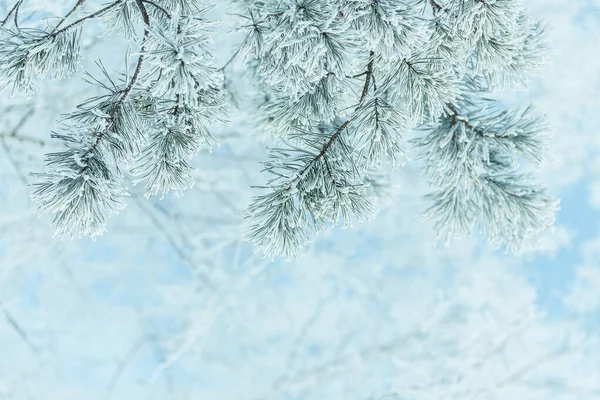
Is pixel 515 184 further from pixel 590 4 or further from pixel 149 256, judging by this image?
pixel 149 256

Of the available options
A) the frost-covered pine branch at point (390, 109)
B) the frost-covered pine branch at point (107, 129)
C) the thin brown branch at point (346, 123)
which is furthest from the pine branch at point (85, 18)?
the thin brown branch at point (346, 123)

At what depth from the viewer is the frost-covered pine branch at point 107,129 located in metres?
0.67

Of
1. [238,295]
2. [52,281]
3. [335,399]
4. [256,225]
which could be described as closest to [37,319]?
[52,281]

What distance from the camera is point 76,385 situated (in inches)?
89.2

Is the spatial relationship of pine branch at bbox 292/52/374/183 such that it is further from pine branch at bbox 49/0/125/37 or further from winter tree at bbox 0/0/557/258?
A: pine branch at bbox 49/0/125/37

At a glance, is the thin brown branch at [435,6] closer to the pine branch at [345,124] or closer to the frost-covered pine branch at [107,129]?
the pine branch at [345,124]

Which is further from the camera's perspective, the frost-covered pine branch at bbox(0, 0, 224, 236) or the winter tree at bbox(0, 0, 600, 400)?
the winter tree at bbox(0, 0, 600, 400)

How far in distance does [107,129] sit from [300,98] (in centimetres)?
31

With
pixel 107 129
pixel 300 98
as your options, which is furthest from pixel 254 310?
pixel 107 129

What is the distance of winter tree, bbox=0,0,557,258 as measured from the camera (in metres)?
0.64

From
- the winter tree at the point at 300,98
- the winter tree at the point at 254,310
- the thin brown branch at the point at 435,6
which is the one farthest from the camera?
the winter tree at the point at 254,310

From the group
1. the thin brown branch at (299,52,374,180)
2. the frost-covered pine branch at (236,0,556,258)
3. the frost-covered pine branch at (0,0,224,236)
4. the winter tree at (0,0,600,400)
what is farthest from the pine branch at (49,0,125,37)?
the winter tree at (0,0,600,400)

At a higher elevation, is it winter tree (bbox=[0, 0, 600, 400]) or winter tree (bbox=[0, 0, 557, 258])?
winter tree (bbox=[0, 0, 600, 400])

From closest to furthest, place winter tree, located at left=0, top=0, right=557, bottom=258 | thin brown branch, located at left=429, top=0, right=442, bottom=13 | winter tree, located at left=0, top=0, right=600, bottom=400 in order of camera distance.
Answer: winter tree, located at left=0, top=0, right=557, bottom=258 < thin brown branch, located at left=429, top=0, right=442, bottom=13 < winter tree, located at left=0, top=0, right=600, bottom=400
